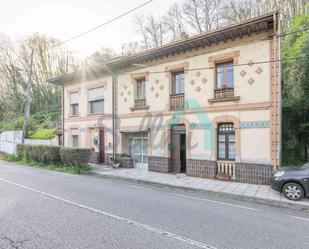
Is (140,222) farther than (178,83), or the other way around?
(178,83)

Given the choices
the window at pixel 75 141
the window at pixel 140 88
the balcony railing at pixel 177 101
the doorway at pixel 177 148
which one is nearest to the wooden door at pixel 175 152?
the doorway at pixel 177 148

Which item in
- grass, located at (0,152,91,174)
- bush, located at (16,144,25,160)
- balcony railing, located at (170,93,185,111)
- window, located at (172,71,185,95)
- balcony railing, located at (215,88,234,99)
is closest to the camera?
balcony railing, located at (215,88,234,99)

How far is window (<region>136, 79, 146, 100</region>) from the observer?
1434 cm

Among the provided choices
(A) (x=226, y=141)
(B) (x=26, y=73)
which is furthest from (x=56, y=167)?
(B) (x=26, y=73)

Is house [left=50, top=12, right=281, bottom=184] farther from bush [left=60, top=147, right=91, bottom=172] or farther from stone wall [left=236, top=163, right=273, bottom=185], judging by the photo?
bush [left=60, top=147, right=91, bottom=172]

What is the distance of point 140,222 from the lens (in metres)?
5.27

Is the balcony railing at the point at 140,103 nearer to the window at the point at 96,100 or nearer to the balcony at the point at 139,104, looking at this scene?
the balcony at the point at 139,104

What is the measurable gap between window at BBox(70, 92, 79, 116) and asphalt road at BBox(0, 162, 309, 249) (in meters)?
10.7

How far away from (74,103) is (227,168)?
41.9 feet

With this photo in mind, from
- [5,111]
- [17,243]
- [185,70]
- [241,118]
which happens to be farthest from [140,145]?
[5,111]

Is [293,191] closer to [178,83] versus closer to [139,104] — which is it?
[178,83]

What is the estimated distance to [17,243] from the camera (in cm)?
416

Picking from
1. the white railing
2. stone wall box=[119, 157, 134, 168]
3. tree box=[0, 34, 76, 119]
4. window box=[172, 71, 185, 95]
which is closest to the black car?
the white railing

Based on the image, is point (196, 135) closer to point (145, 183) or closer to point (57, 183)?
point (145, 183)
